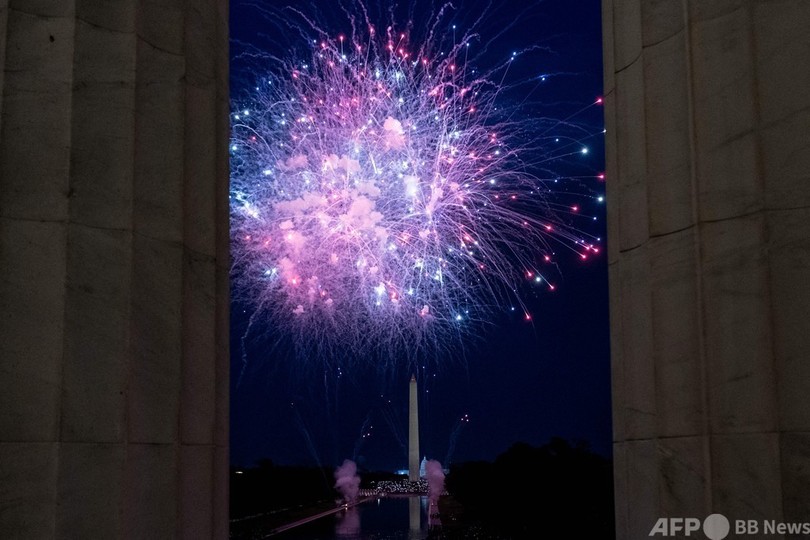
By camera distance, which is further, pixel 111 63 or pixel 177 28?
pixel 177 28

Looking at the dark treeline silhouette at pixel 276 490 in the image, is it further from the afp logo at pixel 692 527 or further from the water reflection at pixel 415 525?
the afp logo at pixel 692 527

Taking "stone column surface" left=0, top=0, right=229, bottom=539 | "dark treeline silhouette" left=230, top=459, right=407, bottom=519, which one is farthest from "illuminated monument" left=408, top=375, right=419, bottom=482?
"stone column surface" left=0, top=0, right=229, bottom=539

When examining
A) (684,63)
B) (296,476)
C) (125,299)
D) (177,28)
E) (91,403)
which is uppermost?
(177,28)

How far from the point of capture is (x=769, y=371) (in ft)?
18.6

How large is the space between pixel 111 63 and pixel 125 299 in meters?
1.66

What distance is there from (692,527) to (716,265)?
1.66 metres

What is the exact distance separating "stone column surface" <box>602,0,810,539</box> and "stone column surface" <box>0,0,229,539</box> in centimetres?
314

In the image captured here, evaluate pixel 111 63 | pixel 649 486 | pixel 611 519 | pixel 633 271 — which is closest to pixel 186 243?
pixel 111 63

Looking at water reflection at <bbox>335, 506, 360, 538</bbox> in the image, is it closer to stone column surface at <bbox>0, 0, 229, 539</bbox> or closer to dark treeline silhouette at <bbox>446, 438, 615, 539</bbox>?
dark treeline silhouette at <bbox>446, 438, 615, 539</bbox>

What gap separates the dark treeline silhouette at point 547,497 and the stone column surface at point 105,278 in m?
26.9

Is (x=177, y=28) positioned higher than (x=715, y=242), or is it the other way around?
(x=177, y=28)

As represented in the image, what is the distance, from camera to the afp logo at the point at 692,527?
577 centimetres

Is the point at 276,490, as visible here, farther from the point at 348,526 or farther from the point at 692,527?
the point at 692,527

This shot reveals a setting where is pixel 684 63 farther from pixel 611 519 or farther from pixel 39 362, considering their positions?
pixel 611 519
